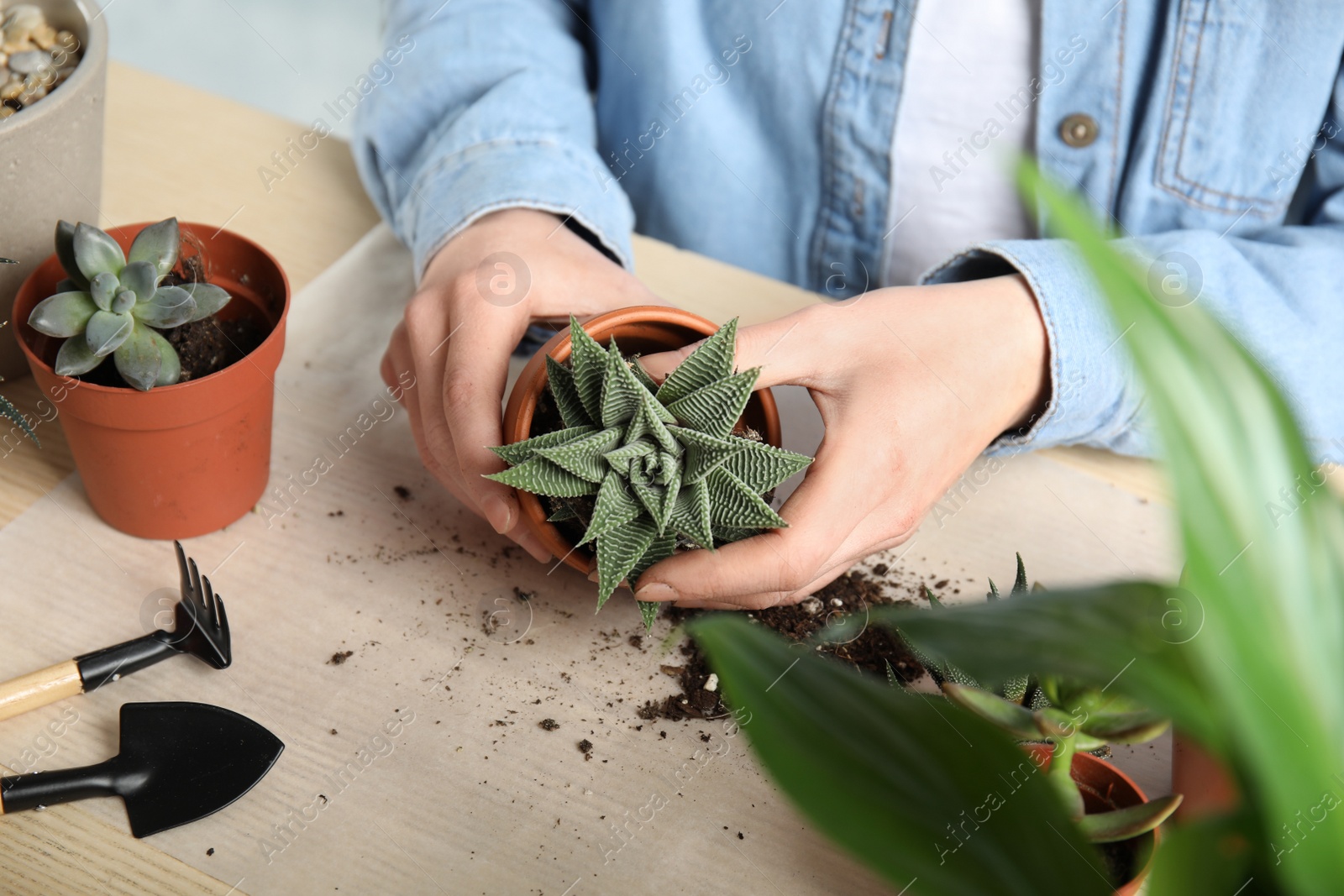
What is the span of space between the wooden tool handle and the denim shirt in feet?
1.47

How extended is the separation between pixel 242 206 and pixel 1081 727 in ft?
3.15

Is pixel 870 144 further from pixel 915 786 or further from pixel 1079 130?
pixel 915 786

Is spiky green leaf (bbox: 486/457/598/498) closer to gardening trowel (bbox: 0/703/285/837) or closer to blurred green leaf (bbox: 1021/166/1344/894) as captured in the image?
gardening trowel (bbox: 0/703/285/837)

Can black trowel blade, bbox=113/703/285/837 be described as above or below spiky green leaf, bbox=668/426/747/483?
below

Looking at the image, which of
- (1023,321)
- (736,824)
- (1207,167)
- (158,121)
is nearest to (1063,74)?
(1207,167)

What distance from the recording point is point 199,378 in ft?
2.29

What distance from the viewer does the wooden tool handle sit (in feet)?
2.14

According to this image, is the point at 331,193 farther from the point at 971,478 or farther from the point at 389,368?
the point at 971,478

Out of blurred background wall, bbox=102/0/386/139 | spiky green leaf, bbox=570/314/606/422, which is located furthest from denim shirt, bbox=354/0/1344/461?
blurred background wall, bbox=102/0/386/139

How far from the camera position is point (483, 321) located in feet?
2.38

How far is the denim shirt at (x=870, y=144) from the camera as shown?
0.83m

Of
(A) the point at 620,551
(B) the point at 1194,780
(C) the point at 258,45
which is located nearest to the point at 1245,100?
(B) the point at 1194,780

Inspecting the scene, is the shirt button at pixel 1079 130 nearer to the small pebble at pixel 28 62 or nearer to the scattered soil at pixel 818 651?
the scattered soil at pixel 818 651

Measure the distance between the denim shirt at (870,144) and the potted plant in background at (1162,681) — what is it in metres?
0.56
